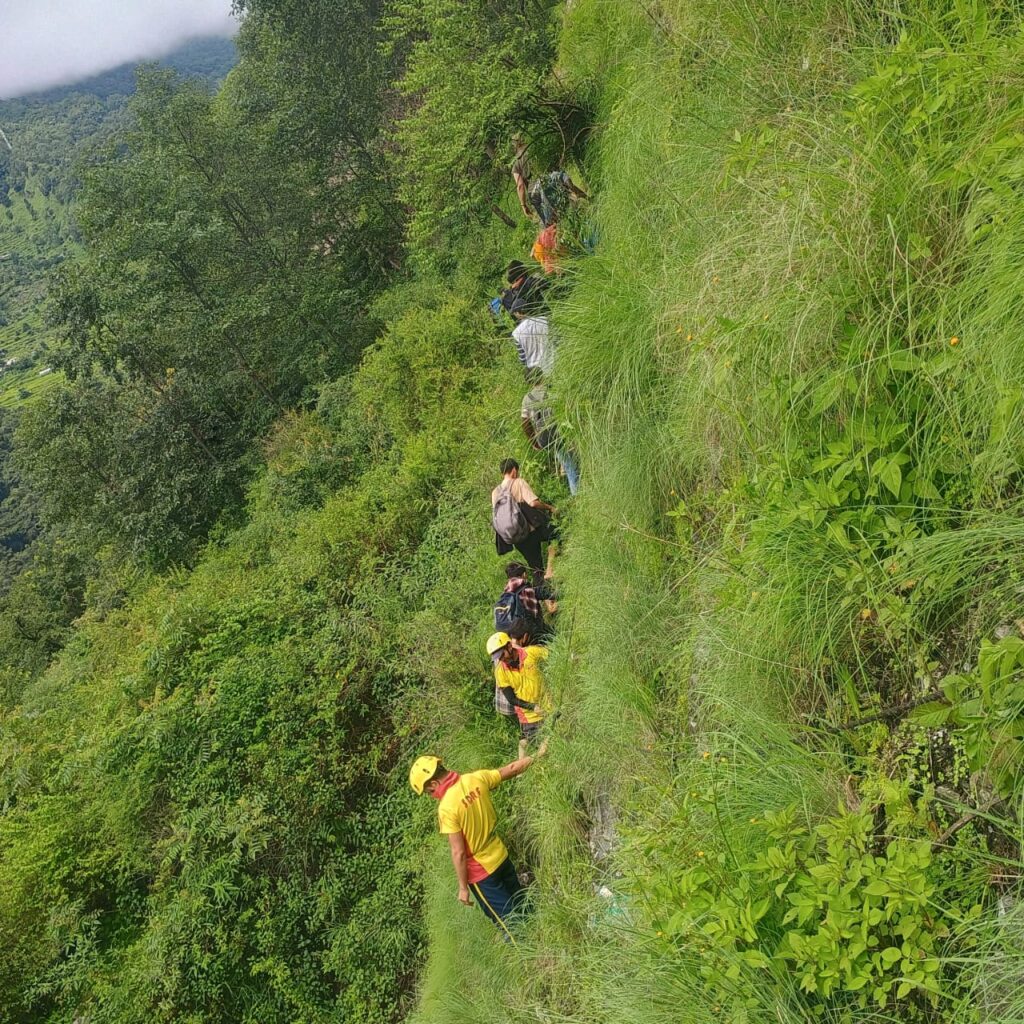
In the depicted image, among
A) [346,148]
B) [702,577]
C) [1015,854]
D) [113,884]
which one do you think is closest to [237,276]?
[346,148]

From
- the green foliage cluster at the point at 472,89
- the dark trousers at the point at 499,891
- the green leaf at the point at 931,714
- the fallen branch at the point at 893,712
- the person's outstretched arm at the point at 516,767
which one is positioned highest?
the green foliage cluster at the point at 472,89

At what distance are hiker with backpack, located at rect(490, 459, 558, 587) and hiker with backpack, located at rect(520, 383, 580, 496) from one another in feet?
1.02

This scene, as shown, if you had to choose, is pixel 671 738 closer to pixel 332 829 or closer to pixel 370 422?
pixel 332 829

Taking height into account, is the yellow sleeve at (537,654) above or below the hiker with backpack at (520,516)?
below

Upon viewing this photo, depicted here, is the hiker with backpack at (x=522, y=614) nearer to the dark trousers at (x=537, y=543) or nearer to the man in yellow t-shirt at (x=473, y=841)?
the dark trousers at (x=537, y=543)

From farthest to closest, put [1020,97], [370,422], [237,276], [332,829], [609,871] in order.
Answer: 1. [237,276]
2. [370,422]
3. [332,829]
4. [609,871]
5. [1020,97]

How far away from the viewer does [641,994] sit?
6.55ft

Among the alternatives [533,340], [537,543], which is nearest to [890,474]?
[537,543]

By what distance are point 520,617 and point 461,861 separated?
5.51 ft

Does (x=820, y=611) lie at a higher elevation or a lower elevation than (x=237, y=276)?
lower

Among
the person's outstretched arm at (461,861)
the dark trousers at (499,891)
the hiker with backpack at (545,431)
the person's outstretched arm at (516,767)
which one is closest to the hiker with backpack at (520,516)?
the hiker with backpack at (545,431)

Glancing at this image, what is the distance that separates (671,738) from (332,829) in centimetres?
497

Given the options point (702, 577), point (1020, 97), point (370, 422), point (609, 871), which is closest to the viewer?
point (1020, 97)

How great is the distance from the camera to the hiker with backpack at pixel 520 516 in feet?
17.8
